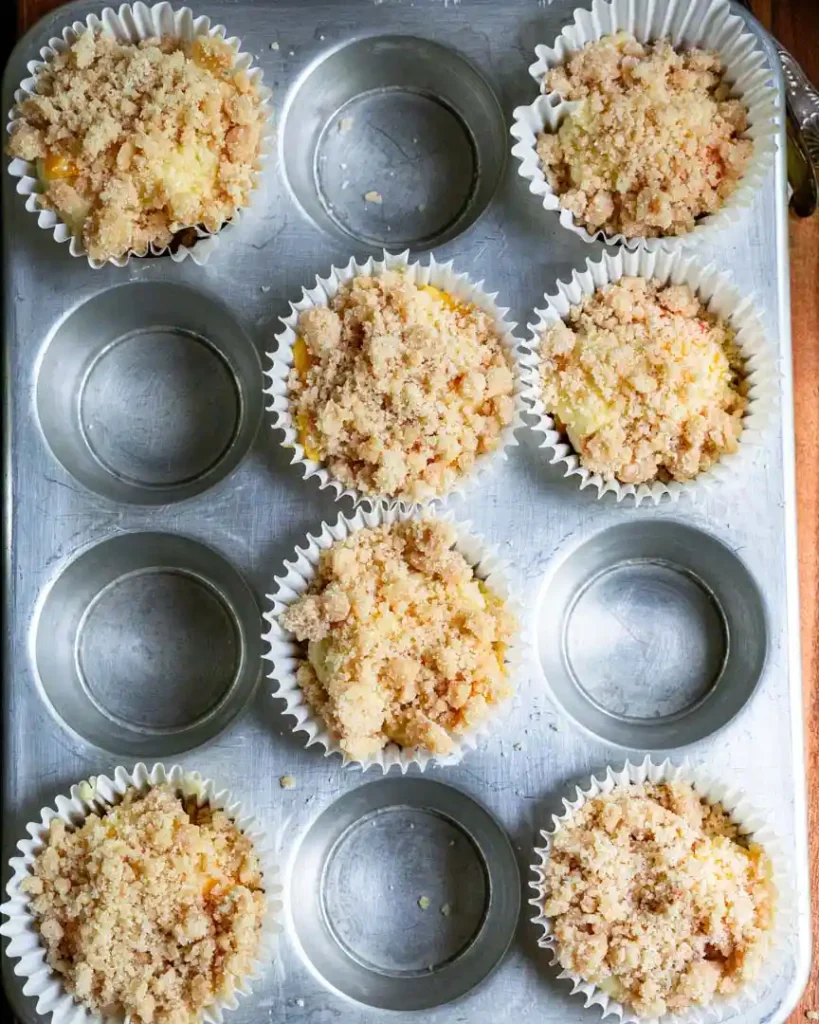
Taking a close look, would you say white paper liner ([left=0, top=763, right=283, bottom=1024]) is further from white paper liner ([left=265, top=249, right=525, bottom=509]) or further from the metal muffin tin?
white paper liner ([left=265, top=249, right=525, bottom=509])

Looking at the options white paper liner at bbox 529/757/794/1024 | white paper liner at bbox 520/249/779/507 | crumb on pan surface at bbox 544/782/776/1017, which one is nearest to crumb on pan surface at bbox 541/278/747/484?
white paper liner at bbox 520/249/779/507

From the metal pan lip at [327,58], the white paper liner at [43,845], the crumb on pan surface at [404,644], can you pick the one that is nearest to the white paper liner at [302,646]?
the crumb on pan surface at [404,644]

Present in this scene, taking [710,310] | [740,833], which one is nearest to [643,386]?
[710,310]

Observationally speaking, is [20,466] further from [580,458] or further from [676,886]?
[676,886]

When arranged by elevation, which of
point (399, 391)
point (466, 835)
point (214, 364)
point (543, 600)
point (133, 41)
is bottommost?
point (466, 835)

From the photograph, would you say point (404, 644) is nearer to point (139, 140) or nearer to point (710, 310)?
point (710, 310)

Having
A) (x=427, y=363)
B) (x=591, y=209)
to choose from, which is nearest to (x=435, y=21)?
(x=591, y=209)

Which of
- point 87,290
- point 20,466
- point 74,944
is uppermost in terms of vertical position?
point 87,290
